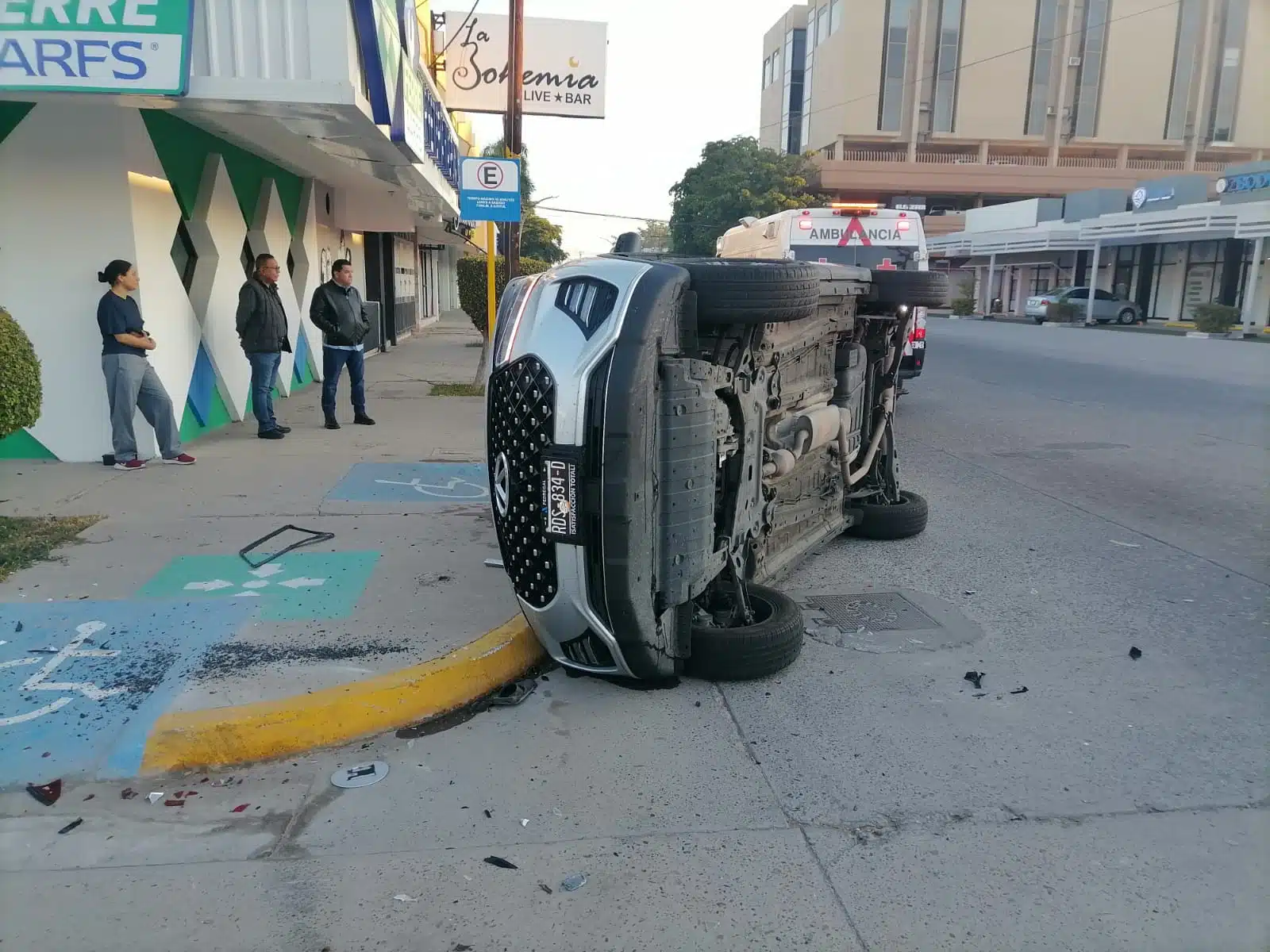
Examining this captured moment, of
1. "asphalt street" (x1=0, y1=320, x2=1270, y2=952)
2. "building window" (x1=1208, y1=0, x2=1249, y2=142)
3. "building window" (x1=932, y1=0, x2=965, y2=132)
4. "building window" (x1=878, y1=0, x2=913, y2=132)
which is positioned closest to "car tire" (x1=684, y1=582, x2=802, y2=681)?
"asphalt street" (x1=0, y1=320, x2=1270, y2=952)

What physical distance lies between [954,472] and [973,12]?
2399 inches

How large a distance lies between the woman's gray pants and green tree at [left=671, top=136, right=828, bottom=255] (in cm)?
4752

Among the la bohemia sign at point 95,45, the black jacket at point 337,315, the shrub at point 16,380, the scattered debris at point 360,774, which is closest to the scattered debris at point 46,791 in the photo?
the scattered debris at point 360,774

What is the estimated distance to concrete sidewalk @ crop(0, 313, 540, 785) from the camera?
144 inches

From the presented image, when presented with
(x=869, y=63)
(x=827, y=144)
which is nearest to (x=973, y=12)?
(x=869, y=63)

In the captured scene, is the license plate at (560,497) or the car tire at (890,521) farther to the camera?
the car tire at (890,521)

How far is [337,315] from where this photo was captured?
9953 mm

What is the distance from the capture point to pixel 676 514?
3.82 meters

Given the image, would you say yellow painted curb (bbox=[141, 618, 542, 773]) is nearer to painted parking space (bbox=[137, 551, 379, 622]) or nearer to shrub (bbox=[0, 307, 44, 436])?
painted parking space (bbox=[137, 551, 379, 622])

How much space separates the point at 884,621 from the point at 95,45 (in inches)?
254

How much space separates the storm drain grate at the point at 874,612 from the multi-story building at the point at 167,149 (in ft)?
17.7

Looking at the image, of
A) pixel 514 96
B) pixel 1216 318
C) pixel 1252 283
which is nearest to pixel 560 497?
pixel 514 96

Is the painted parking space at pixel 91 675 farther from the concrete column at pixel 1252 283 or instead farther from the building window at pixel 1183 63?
the building window at pixel 1183 63

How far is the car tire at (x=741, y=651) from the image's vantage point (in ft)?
13.6
